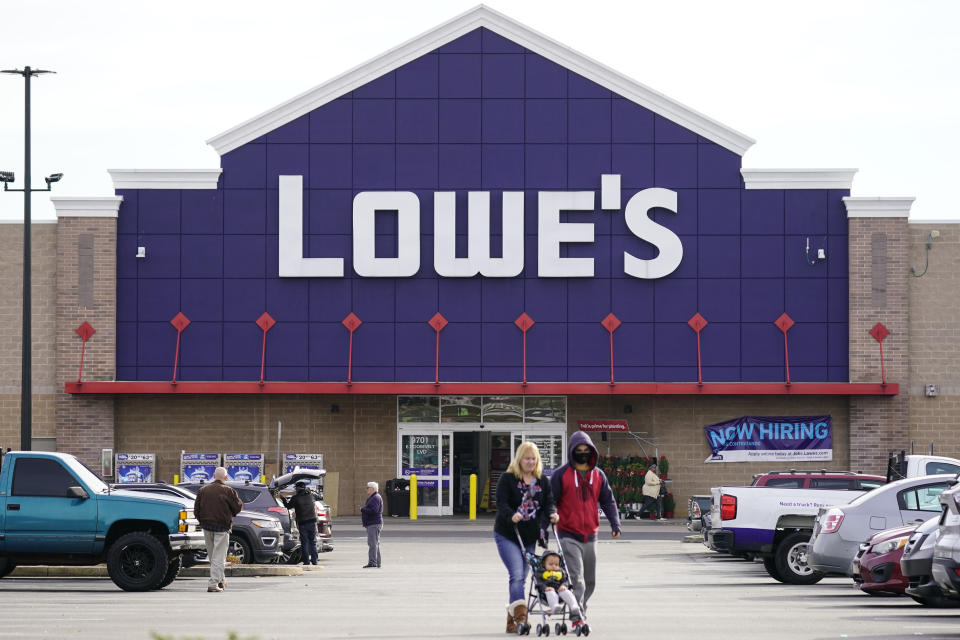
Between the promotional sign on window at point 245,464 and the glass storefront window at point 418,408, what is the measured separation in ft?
13.2

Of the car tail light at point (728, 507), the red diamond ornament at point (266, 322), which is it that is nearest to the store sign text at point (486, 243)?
the red diamond ornament at point (266, 322)

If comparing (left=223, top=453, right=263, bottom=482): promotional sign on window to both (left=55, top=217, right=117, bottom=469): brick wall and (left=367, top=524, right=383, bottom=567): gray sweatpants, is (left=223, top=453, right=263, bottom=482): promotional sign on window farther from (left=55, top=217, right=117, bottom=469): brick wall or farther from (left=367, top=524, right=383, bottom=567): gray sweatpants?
(left=367, top=524, right=383, bottom=567): gray sweatpants

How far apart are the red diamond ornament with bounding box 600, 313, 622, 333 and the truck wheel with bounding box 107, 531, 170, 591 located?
23.1 m

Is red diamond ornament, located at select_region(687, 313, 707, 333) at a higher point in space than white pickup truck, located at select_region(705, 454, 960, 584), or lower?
higher

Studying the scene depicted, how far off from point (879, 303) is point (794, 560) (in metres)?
20.6

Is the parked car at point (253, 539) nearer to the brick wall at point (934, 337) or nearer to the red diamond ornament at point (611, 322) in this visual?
the red diamond ornament at point (611, 322)

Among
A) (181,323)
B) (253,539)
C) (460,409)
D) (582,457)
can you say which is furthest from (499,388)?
(582,457)

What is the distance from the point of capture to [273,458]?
Answer: 43.0 metres

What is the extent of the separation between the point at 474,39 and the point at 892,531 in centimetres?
2693

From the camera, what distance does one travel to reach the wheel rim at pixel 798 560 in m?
23.5

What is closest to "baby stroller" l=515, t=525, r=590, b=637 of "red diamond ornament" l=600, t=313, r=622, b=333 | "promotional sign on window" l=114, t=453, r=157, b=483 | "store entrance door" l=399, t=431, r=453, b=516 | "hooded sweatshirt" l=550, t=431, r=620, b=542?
"hooded sweatshirt" l=550, t=431, r=620, b=542

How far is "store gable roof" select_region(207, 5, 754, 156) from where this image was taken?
142ft

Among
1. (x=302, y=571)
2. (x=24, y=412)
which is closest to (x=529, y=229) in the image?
(x=24, y=412)

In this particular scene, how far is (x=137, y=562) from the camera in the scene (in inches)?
848
